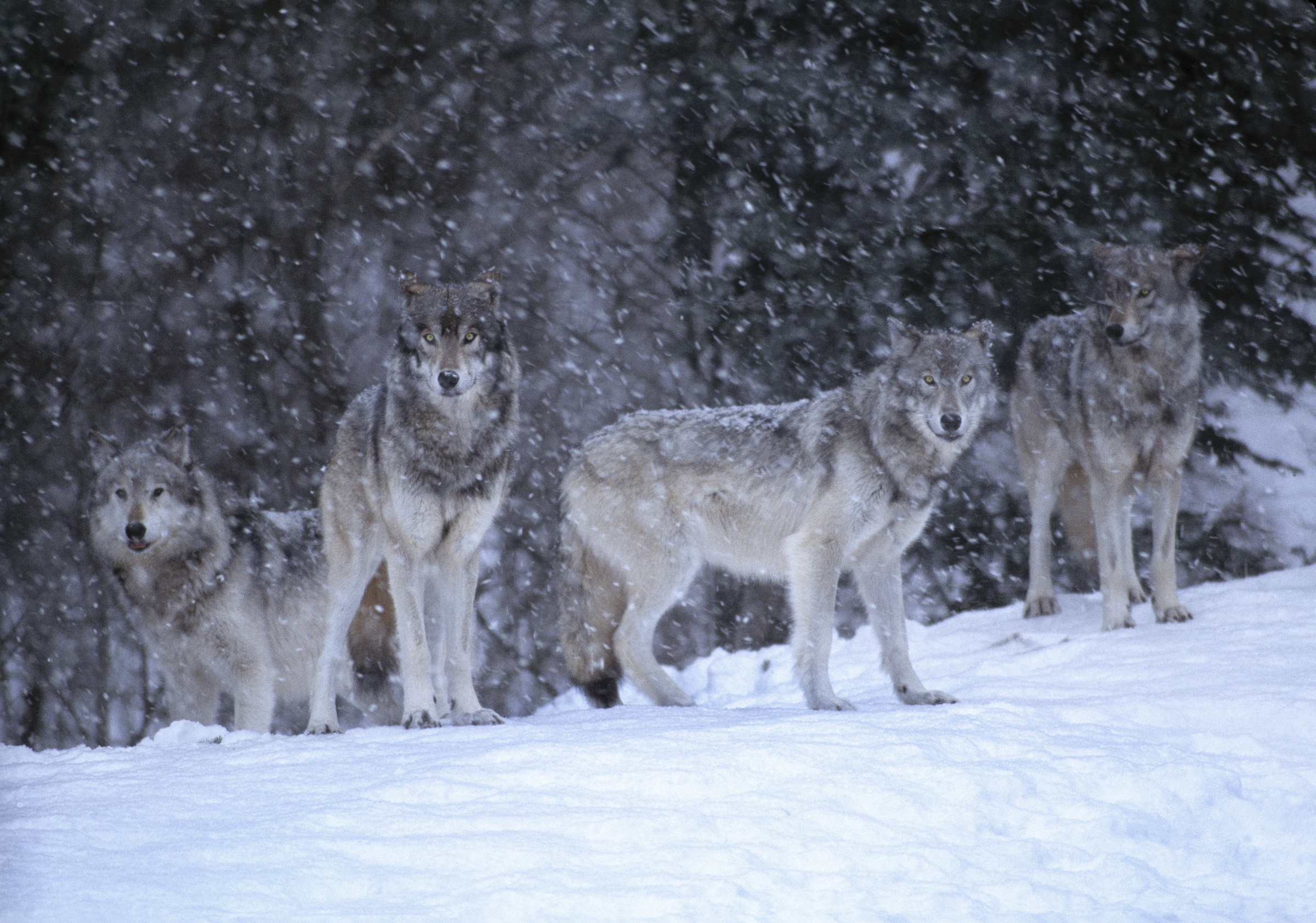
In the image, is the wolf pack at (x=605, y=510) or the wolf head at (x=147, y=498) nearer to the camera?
the wolf pack at (x=605, y=510)

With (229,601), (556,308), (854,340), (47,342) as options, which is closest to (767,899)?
(229,601)

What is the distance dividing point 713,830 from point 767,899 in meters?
0.35

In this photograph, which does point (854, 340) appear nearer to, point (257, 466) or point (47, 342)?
point (257, 466)

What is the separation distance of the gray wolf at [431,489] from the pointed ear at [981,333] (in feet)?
6.70

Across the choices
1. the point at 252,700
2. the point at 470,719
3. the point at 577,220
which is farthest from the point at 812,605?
the point at 577,220

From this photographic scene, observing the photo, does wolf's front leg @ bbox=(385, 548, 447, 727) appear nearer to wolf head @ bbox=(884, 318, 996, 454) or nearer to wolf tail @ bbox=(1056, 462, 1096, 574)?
wolf head @ bbox=(884, 318, 996, 454)

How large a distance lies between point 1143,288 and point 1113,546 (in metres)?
1.38

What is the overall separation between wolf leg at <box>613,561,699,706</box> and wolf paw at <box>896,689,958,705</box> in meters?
1.13

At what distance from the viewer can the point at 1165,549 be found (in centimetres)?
560

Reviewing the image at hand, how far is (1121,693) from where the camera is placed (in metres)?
4.16

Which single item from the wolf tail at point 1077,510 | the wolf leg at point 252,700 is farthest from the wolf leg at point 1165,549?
the wolf leg at point 252,700

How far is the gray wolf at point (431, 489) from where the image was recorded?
4414 millimetres

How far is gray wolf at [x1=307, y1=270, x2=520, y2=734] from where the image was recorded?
4414 mm

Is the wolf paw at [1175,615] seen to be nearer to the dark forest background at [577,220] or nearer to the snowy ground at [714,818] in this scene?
the snowy ground at [714,818]
